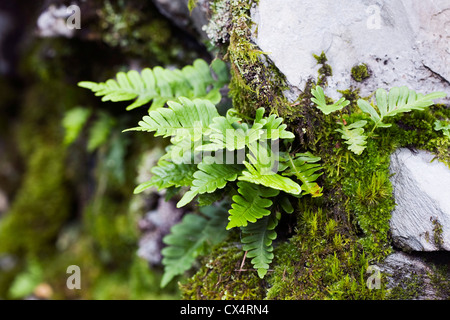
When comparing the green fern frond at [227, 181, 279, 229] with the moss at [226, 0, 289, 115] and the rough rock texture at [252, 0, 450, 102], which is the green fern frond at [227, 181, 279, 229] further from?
the rough rock texture at [252, 0, 450, 102]

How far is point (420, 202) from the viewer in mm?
2078

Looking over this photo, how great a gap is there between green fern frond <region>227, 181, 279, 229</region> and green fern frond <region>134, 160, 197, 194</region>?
41cm

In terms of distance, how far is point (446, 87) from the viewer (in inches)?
90.4

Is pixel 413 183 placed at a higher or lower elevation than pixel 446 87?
lower

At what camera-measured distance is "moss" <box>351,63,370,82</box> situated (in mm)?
2334

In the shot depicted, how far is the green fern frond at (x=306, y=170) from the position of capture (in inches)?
84.2

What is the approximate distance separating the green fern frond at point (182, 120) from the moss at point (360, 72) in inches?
39.5

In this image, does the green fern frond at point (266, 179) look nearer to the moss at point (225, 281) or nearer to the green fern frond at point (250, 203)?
the green fern frond at point (250, 203)

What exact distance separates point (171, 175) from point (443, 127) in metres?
1.84

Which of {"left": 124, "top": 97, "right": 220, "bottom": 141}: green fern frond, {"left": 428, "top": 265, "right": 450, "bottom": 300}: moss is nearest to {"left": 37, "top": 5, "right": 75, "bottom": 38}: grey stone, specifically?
{"left": 124, "top": 97, "right": 220, "bottom": 141}: green fern frond

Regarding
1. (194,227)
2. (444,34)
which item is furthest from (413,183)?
(194,227)

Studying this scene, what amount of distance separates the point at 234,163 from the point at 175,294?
188 centimetres

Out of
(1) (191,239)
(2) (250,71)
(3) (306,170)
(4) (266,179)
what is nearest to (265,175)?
(4) (266,179)
